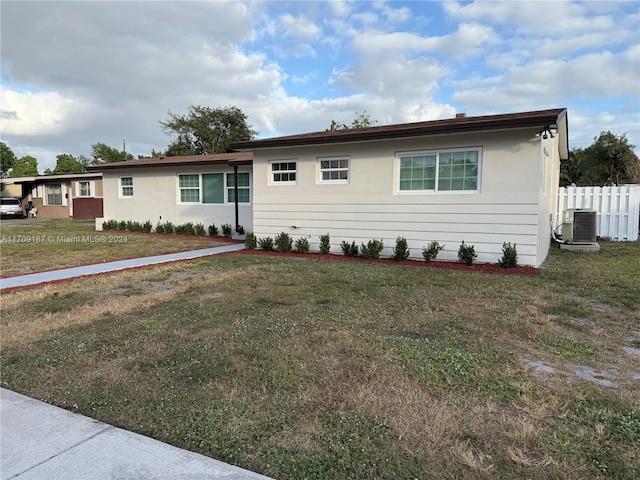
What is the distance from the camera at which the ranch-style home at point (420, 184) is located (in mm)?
8977

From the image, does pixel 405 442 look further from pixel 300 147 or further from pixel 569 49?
pixel 569 49

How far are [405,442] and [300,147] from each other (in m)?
10.0

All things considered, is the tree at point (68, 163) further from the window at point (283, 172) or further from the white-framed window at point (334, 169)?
the white-framed window at point (334, 169)

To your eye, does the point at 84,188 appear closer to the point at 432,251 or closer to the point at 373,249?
the point at 373,249

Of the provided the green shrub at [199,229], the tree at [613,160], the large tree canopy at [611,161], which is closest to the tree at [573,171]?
the large tree canopy at [611,161]

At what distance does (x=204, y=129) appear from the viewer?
44062 mm

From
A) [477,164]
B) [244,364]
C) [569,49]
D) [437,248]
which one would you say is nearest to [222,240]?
[437,248]

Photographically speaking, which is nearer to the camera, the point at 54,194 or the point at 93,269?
the point at 93,269

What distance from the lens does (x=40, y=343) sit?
170 inches

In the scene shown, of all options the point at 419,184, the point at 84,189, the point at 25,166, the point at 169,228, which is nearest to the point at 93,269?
the point at 419,184

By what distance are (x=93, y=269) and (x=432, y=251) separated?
800 centimetres

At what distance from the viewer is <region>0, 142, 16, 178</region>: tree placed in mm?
65000

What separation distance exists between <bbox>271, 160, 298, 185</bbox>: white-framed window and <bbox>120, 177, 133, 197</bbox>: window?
996 cm

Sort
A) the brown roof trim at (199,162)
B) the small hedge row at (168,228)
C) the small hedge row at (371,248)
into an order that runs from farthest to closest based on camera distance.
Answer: the small hedge row at (168,228) → the brown roof trim at (199,162) → the small hedge row at (371,248)
